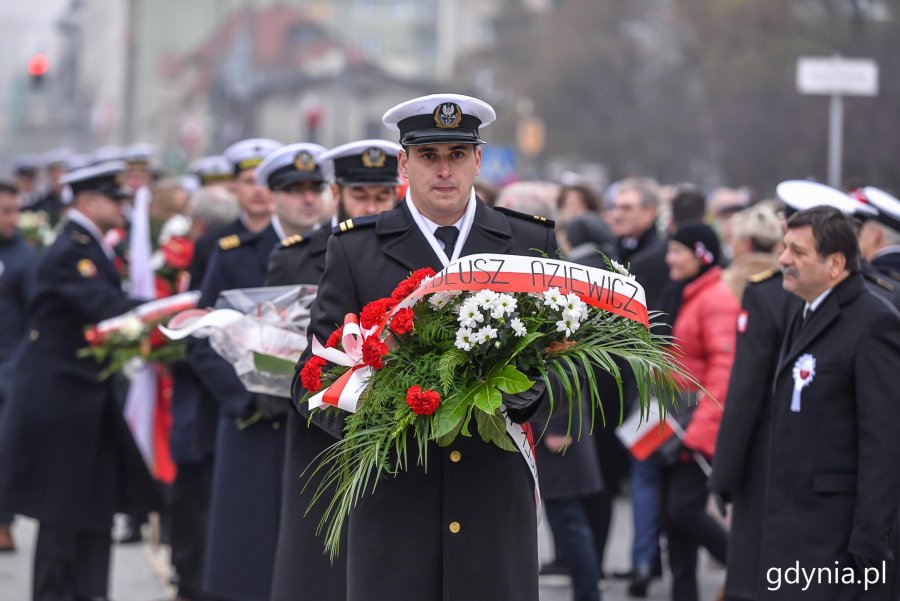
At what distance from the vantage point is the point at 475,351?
4469 mm

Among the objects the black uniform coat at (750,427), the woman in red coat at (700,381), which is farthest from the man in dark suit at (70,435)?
the black uniform coat at (750,427)

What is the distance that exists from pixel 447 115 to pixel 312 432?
162 cm

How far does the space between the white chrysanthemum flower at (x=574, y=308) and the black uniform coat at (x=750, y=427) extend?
224 centimetres

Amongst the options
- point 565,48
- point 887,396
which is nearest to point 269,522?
point 887,396

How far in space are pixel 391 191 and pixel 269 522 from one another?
1.57 m

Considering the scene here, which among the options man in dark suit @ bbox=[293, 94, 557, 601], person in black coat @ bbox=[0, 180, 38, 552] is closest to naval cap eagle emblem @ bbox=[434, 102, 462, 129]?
man in dark suit @ bbox=[293, 94, 557, 601]

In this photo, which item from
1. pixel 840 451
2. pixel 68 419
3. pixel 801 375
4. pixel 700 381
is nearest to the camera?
pixel 840 451

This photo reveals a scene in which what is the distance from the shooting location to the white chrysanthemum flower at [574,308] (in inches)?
177

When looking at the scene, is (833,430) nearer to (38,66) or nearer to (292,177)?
(292,177)

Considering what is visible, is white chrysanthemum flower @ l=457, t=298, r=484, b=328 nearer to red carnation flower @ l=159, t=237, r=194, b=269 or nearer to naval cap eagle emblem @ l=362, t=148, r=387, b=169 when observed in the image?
naval cap eagle emblem @ l=362, t=148, r=387, b=169

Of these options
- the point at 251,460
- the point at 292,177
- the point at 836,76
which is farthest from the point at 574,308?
the point at 836,76

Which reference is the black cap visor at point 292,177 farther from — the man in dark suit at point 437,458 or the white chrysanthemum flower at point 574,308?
the white chrysanthemum flower at point 574,308

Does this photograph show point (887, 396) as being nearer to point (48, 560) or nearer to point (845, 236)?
point (845, 236)

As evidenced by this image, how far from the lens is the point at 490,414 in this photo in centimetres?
438
